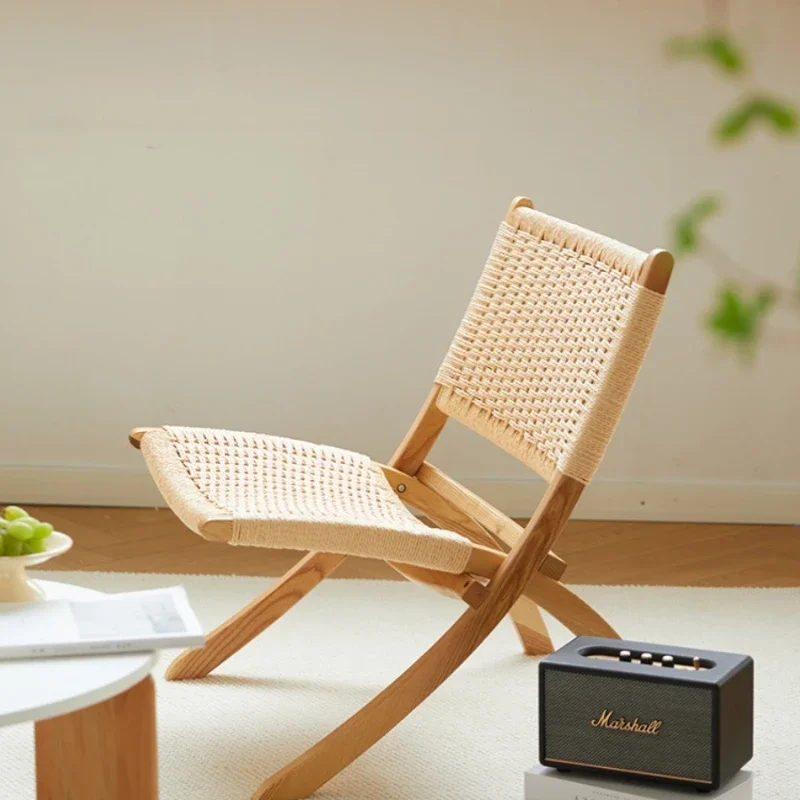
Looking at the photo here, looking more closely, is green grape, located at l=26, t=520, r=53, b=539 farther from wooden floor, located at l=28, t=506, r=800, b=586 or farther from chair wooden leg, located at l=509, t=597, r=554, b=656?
wooden floor, located at l=28, t=506, r=800, b=586

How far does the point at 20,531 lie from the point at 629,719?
2.45 feet

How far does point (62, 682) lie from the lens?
1223mm

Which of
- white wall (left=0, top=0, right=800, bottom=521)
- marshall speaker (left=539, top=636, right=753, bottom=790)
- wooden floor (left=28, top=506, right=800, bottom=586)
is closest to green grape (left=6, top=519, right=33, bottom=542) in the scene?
marshall speaker (left=539, top=636, right=753, bottom=790)

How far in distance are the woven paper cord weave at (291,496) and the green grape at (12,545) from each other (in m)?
0.25

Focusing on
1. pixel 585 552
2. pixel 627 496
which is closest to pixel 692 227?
pixel 585 552

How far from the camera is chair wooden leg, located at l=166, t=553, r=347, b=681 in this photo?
6.88 feet

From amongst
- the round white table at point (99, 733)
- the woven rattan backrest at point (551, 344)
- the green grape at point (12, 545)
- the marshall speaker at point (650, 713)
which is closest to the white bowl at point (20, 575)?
the green grape at point (12, 545)

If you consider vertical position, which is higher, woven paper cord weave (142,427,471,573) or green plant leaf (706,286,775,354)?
green plant leaf (706,286,775,354)

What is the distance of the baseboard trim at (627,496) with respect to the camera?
11.2 ft

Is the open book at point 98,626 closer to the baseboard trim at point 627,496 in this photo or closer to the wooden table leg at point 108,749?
the wooden table leg at point 108,749

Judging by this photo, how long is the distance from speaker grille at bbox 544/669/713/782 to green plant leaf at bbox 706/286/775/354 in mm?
1184

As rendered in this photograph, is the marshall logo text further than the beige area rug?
No

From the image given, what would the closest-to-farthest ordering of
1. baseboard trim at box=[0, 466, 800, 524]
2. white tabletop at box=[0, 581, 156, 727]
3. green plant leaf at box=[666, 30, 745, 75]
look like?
green plant leaf at box=[666, 30, 745, 75]
white tabletop at box=[0, 581, 156, 727]
baseboard trim at box=[0, 466, 800, 524]

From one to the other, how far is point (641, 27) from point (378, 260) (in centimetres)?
91
